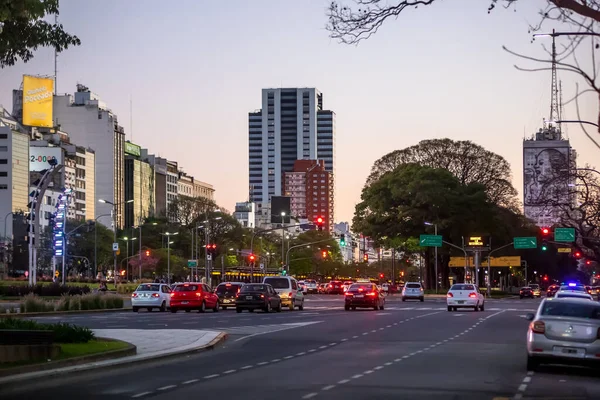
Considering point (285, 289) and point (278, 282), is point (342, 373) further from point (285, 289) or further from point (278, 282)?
point (278, 282)

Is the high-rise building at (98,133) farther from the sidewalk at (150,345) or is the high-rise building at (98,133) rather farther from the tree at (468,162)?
the sidewalk at (150,345)

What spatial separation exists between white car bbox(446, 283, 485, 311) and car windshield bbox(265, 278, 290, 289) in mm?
9445

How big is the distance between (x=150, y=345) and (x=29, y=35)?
1126 centimetres

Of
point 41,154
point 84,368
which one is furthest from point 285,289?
point 41,154

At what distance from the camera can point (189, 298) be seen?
55.6m

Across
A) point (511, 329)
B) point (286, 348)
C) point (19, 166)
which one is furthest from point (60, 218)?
point (19, 166)

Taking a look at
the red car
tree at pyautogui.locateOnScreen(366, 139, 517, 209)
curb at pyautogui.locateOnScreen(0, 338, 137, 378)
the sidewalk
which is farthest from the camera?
tree at pyautogui.locateOnScreen(366, 139, 517, 209)

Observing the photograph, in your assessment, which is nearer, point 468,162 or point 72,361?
point 72,361

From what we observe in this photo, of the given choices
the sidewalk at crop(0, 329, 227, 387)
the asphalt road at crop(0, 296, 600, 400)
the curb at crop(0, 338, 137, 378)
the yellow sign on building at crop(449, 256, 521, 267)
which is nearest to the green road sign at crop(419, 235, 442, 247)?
the yellow sign on building at crop(449, 256, 521, 267)

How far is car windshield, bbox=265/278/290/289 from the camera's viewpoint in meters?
60.2

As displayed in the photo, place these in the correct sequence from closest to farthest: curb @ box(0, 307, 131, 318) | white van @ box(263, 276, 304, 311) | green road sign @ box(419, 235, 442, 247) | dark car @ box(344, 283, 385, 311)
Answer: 1. curb @ box(0, 307, 131, 318)
2. dark car @ box(344, 283, 385, 311)
3. white van @ box(263, 276, 304, 311)
4. green road sign @ box(419, 235, 442, 247)

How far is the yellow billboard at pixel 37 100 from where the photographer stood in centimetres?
14462

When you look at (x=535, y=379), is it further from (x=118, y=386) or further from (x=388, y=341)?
(x=388, y=341)

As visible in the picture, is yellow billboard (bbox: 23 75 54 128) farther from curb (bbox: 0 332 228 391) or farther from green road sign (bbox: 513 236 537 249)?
curb (bbox: 0 332 228 391)
